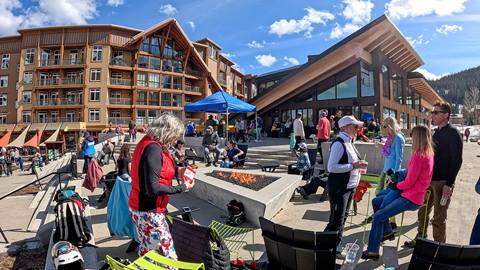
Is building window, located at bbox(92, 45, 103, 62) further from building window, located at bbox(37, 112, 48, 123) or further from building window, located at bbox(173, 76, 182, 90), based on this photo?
building window, located at bbox(37, 112, 48, 123)

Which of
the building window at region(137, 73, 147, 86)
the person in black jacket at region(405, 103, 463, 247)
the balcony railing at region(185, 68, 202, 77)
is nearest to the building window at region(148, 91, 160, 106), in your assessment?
the building window at region(137, 73, 147, 86)

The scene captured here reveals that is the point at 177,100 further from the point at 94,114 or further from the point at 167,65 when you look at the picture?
the point at 94,114

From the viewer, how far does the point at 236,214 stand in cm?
552

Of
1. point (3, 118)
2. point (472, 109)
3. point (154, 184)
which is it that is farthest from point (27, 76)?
point (472, 109)

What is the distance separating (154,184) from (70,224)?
239 cm

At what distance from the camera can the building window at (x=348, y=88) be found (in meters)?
21.1

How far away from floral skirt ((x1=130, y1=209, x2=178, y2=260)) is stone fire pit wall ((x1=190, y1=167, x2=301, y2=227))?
2797mm

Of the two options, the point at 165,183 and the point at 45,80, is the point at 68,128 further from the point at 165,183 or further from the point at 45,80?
the point at 165,183

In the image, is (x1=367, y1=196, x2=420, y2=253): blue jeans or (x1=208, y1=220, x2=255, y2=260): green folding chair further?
(x1=208, y1=220, x2=255, y2=260): green folding chair

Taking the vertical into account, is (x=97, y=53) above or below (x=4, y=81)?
above

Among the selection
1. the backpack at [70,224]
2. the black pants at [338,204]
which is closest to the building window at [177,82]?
the backpack at [70,224]

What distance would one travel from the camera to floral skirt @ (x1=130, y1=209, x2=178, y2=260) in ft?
8.66

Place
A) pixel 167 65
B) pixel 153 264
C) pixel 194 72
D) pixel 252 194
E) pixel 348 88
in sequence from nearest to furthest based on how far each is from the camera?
pixel 153 264, pixel 252 194, pixel 348 88, pixel 167 65, pixel 194 72

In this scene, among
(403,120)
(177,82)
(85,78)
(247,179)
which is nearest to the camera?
(247,179)
